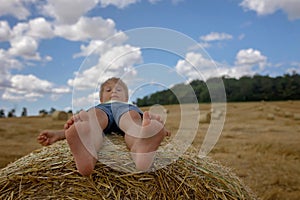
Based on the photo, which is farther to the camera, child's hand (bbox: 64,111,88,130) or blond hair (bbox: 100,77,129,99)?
blond hair (bbox: 100,77,129,99)


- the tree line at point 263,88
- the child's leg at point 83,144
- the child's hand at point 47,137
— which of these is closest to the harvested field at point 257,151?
the child's hand at point 47,137

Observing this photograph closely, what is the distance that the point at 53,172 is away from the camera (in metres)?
2.06

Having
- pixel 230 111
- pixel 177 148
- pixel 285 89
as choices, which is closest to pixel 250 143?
pixel 177 148

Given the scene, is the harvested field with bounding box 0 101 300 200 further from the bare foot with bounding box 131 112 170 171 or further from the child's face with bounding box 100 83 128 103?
the bare foot with bounding box 131 112 170 171

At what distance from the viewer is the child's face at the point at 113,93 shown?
255cm

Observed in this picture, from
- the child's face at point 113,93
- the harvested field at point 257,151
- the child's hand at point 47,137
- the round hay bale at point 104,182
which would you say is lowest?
the harvested field at point 257,151

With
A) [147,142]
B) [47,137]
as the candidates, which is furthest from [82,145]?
[47,137]

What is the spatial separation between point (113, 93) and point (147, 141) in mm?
717

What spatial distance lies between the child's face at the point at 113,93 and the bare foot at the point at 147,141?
24.8 inches

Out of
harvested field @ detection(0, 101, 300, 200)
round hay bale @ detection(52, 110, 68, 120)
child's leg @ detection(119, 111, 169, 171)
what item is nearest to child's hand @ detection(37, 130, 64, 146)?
child's leg @ detection(119, 111, 169, 171)

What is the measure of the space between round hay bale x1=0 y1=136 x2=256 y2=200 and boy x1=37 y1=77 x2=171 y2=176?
0.25 feet

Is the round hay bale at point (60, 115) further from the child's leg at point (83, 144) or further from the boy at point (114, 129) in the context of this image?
the child's leg at point (83, 144)

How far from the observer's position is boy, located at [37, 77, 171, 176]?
194 cm

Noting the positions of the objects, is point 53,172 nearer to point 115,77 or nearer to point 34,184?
point 34,184
